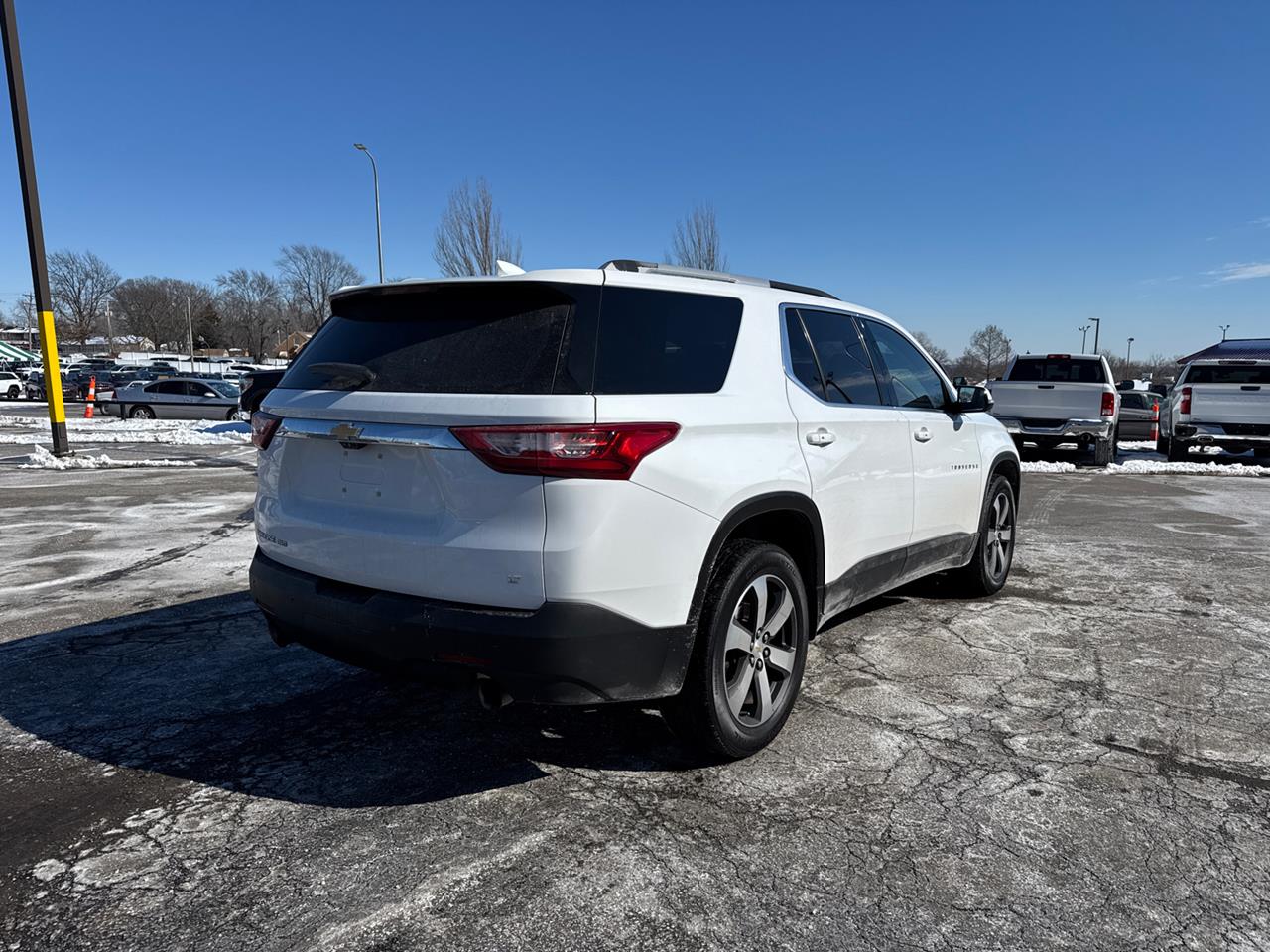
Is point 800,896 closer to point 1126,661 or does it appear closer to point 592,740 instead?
point 592,740

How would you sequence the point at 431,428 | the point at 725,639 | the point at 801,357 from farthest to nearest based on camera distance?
the point at 801,357 → the point at 725,639 → the point at 431,428

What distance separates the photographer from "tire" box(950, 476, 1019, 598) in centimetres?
565

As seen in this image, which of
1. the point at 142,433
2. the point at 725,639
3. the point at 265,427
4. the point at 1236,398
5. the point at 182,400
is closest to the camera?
the point at 725,639

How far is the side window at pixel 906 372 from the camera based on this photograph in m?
4.59

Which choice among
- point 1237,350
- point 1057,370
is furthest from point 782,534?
point 1237,350

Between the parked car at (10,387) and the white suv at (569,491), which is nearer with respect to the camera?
the white suv at (569,491)

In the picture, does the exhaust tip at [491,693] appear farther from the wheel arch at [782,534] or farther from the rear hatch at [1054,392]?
the rear hatch at [1054,392]

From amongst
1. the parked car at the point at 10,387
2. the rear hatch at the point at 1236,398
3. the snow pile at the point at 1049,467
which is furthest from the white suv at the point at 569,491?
the parked car at the point at 10,387

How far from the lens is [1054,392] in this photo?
47.9ft

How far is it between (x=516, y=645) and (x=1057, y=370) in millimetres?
15783

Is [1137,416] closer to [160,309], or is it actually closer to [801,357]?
[801,357]

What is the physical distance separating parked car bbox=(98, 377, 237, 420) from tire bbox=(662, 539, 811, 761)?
2645 cm

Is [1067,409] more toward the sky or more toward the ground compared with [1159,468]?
more toward the sky

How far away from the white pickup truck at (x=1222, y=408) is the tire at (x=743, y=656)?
14.7 meters
